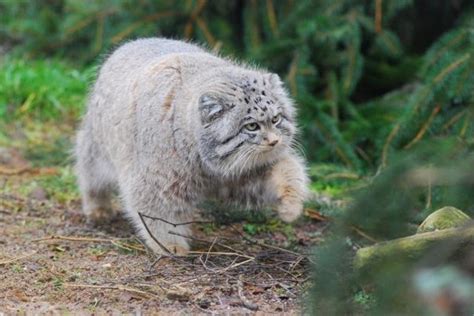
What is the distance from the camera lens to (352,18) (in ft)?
25.3

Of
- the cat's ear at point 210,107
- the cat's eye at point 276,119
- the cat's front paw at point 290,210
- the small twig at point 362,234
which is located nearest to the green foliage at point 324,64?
the small twig at point 362,234

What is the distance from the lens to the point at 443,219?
4.51 meters

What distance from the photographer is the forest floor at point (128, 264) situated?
4492 millimetres

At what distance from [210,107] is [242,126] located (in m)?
0.22

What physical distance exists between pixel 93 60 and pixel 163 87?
4.37 m

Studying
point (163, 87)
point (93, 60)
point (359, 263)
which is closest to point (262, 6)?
point (93, 60)

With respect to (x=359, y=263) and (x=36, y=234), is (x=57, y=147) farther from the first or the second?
(x=359, y=263)

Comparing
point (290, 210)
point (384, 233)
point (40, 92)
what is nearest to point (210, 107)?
point (290, 210)

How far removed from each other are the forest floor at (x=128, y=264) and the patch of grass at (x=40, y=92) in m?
1.50

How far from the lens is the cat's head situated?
A: 199 inches

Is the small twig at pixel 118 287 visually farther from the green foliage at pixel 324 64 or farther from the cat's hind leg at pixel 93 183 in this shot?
the cat's hind leg at pixel 93 183

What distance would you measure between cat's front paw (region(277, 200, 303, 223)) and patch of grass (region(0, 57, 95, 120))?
3.75 m

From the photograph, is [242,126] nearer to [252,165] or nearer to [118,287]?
[252,165]

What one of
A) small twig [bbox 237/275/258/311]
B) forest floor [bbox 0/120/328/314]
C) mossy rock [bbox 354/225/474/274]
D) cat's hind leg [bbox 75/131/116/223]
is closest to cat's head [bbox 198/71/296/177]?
forest floor [bbox 0/120/328/314]
